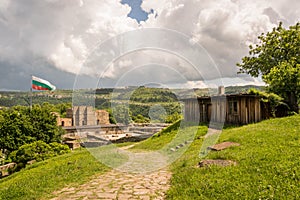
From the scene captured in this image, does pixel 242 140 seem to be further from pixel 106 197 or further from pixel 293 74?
pixel 293 74

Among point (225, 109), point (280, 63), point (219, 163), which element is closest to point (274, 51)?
point (280, 63)

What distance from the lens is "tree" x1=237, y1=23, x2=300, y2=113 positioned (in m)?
15.5

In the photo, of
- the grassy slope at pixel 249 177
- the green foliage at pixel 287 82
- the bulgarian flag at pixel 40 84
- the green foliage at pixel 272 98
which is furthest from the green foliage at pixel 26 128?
the green foliage at pixel 287 82

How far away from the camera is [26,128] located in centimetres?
2533

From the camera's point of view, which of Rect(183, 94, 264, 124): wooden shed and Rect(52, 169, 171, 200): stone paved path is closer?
Rect(52, 169, 171, 200): stone paved path

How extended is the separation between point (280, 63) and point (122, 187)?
61.2 feet

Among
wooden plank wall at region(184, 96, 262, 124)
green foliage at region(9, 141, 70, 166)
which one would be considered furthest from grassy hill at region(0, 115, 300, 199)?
green foliage at region(9, 141, 70, 166)

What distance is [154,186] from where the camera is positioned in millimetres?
5578

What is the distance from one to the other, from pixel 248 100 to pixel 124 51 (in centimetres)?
1102

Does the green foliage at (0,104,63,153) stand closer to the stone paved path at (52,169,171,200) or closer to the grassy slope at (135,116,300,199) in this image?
the stone paved path at (52,169,171,200)

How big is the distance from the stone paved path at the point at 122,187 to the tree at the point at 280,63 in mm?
12807

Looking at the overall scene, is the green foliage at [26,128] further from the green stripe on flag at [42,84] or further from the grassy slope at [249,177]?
the grassy slope at [249,177]

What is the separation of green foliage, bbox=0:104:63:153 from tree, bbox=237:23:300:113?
22918 mm

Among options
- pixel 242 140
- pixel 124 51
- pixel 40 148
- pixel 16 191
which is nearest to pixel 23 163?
pixel 40 148
